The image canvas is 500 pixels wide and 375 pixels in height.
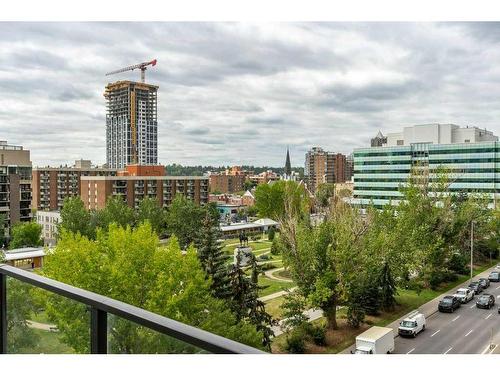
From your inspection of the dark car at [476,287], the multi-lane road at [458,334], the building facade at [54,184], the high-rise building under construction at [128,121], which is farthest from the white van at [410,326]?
the high-rise building under construction at [128,121]

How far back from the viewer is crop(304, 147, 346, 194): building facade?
7694 centimetres

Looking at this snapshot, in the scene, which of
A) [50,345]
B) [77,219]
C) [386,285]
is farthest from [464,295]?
[77,219]

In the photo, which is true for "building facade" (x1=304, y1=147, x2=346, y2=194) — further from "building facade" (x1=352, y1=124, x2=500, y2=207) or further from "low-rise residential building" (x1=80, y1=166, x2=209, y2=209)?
"low-rise residential building" (x1=80, y1=166, x2=209, y2=209)

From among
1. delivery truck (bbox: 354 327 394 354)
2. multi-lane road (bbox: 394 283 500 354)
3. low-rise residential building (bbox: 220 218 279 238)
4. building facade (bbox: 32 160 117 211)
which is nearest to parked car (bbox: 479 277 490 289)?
multi-lane road (bbox: 394 283 500 354)

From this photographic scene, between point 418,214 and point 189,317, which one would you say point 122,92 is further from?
point 189,317

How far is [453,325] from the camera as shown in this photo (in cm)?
1233

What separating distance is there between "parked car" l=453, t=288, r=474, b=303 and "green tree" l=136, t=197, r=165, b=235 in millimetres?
16072

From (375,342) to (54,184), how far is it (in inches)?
1317

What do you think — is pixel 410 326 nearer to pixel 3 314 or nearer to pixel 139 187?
pixel 3 314

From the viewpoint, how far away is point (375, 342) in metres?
9.49

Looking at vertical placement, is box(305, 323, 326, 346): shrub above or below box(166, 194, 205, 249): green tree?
below
